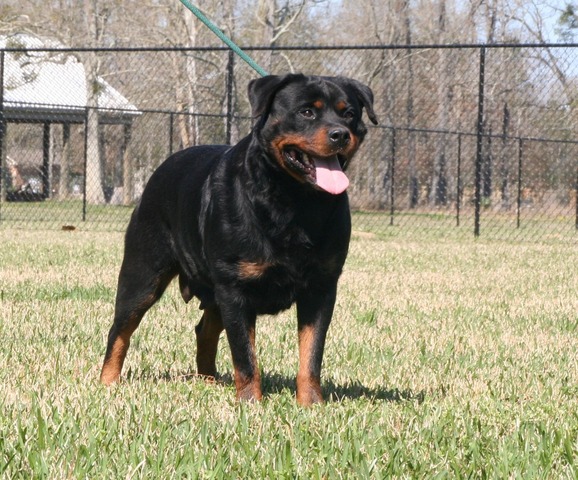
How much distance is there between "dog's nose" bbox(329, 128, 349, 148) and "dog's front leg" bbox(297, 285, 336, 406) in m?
0.58

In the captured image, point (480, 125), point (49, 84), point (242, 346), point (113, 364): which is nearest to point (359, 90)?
point (242, 346)

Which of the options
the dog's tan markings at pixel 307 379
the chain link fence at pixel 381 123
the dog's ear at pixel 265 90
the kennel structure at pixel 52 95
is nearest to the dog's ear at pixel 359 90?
the dog's ear at pixel 265 90

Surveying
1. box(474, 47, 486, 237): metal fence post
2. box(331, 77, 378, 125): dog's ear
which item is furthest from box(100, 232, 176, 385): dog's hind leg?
box(474, 47, 486, 237): metal fence post

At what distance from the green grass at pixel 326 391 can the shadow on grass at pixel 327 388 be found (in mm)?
16

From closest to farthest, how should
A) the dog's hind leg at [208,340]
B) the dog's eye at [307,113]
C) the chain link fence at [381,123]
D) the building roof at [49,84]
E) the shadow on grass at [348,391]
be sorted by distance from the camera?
1. the dog's eye at [307,113]
2. the shadow on grass at [348,391]
3. the dog's hind leg at [208,340]
4. the chain link fence at [381,123]
5. the building roof at [49,84]

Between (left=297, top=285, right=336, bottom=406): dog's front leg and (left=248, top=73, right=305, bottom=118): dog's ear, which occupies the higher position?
(left=248, top=73, right=305, bottom=118): dog's ear

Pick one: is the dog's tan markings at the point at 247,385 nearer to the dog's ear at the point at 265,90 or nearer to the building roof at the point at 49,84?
the dog's ear at the point at 265,90

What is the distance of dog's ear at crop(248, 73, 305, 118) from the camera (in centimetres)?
409

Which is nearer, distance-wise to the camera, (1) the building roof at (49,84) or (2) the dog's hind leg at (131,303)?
(2) the dog's hind leg at (131,303)

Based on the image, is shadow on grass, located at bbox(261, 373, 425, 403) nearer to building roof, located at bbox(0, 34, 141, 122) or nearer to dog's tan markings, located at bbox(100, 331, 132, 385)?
dog's tan markings, located at bbox(100, 331, 132, 385)

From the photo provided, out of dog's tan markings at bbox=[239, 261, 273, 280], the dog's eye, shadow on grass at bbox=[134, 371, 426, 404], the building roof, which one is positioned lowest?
shadow on grass at bbox=[134, 371, 426, 404]

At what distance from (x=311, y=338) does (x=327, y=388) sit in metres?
0.63

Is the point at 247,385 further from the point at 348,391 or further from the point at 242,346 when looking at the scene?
the point at 348,391

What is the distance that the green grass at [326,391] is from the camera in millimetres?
2959
